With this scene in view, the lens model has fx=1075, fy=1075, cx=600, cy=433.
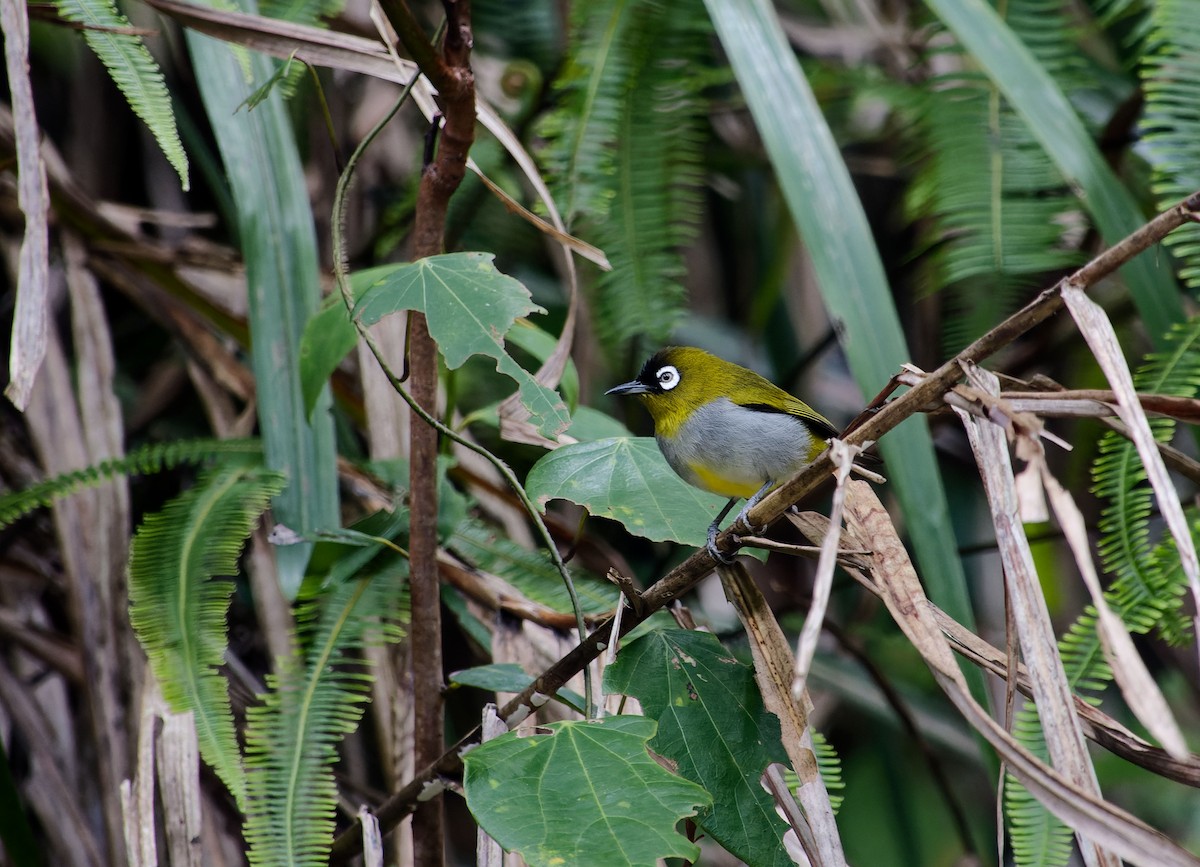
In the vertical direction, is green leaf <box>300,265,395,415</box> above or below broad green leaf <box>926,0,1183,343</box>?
below

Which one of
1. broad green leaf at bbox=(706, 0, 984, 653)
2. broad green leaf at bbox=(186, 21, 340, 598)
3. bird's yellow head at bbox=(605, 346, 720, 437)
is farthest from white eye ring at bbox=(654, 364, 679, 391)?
broad green leaf at bbox=(186, 21, 340, 598)

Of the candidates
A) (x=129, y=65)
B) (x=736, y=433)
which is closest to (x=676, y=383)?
(x=736, y=433)

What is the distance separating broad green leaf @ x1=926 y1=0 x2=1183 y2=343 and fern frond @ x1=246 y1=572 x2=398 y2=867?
1.58m

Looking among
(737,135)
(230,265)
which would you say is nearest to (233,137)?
(230,265)

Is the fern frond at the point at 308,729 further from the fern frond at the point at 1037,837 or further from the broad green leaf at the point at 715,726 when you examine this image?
the fern frond at the point at 1037,837

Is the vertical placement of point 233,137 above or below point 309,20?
below

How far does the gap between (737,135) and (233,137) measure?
6.57 ft

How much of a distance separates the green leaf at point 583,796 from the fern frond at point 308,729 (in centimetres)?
65

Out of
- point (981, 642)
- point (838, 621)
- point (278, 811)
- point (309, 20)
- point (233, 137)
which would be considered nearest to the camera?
point (981, 642)

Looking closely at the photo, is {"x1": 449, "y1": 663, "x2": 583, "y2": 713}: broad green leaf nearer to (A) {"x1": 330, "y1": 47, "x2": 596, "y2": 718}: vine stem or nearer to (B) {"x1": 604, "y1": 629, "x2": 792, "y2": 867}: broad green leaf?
(A) {"x1": 330, "y1": 47, "x2": 596, "y2": 718}: vine stem

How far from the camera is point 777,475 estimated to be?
205cm

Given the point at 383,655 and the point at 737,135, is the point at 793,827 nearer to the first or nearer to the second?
the point at 383,655

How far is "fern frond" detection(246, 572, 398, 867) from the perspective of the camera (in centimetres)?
171

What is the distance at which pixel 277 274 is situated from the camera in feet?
7.18
